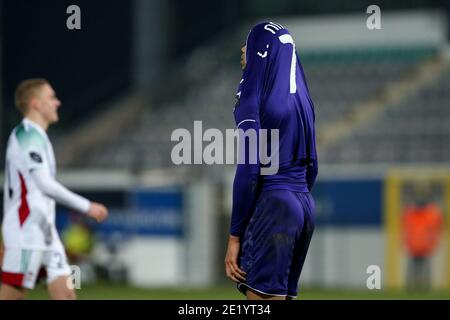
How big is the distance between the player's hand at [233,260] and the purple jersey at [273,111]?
0.16 ft

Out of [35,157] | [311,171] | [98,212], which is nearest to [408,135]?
[35,157]

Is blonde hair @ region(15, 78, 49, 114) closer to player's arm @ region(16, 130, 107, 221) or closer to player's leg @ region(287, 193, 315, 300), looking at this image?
player's arm @ region(16, 130, 107, 221)

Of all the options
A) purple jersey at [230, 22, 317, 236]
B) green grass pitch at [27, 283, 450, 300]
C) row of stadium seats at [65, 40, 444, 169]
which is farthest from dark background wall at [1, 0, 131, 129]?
purple jersey at [230, 22, 317, 236]

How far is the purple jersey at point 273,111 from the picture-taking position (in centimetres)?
518

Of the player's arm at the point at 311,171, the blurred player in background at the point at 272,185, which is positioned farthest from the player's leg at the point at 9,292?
the player's arm at the point at 311,171

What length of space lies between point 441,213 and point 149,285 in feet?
14.7

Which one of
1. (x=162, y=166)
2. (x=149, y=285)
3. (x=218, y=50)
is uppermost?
(x=218, y=50)

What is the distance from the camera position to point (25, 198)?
7.18 m

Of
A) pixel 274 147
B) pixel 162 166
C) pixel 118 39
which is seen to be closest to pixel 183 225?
pixel 162 166

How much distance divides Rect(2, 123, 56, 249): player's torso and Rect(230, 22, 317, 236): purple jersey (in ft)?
7.25

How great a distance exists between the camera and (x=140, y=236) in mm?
19188

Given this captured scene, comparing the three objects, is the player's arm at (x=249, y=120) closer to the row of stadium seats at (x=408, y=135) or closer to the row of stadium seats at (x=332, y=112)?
the row of stadium seats at (x=332, y=112)

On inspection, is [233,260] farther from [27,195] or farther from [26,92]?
[26,92]

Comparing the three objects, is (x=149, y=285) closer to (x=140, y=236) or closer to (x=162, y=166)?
(x=140, y=236)
